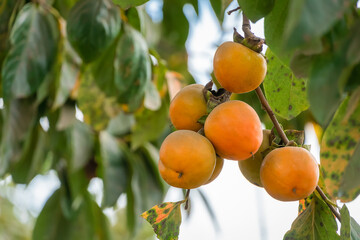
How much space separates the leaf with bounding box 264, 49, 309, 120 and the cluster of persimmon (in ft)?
0.58

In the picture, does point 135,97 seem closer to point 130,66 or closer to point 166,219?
point 130,66

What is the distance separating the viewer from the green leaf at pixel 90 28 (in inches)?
51.3

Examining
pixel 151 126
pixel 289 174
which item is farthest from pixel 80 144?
pixel 289 174

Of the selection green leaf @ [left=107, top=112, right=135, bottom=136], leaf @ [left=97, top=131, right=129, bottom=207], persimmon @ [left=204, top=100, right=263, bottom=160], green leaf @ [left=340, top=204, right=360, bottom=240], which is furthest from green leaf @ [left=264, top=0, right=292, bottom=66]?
green leaf @ [left=107, top=112, right=135, bottom=136]

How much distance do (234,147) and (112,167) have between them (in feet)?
3.87

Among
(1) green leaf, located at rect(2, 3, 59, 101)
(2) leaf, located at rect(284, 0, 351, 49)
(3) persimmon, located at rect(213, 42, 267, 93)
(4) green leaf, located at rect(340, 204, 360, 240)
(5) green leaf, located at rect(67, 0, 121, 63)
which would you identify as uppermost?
(2) leaf, located at rect(284, 0, 351, 49)

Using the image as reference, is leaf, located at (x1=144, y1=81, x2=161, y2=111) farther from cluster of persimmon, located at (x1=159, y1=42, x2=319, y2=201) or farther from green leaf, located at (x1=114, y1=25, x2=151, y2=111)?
cluster of persimmon, located at (x1=159, y1=42, x2=319, y2=201)

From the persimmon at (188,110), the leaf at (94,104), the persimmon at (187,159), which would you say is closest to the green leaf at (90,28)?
the leaf at (94,104)

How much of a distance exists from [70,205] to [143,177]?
0.35 metres

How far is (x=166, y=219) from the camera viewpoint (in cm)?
102

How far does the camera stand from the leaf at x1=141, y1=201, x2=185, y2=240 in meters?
1.01

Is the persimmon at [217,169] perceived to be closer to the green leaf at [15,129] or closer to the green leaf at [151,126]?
the green leaf at [15,129]

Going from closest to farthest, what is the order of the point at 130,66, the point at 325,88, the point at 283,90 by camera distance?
the point at 325,88 < the point at 283,90 < the point at 130,66

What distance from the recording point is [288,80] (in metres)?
1.09
